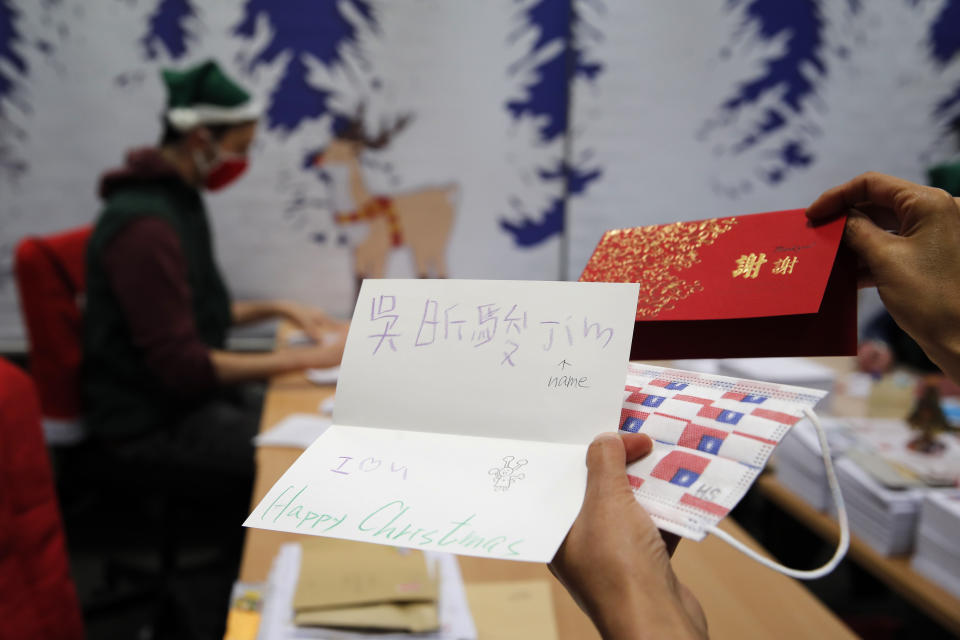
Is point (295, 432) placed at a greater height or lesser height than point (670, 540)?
lesser

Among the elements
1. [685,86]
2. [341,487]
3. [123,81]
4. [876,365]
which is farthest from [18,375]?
[685,86]

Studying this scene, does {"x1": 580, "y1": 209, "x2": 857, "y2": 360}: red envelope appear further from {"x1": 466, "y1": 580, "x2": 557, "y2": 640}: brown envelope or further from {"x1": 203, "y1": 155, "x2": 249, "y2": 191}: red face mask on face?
{"x1": 203, "y1": 155, "x2": 249, "y2": 191}: red face mask on face

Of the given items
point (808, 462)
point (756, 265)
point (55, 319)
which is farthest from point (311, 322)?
point (756, 265)

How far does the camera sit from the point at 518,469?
1.66 feet

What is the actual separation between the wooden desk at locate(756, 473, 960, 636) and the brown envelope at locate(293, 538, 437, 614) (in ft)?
2.38

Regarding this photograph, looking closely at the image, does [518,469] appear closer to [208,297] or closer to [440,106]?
[208,297]

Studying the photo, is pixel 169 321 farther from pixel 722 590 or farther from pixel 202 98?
pixel 722 590

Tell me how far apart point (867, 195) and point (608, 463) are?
1.26 ft

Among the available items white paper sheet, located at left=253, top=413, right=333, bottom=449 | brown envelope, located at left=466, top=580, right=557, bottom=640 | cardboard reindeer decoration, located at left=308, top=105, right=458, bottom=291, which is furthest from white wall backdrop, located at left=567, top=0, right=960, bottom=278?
brown envelope, located at left=466, top=580, right=557, bottom=640

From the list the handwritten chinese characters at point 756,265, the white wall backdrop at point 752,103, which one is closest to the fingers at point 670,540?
the handwritten chinese characters at point 756,265

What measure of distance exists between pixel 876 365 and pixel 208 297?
A: 2.04 meters

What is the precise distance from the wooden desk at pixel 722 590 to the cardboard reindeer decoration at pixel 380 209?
5.38ft

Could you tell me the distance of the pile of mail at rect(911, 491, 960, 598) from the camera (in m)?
0.92

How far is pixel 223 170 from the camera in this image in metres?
1.89
